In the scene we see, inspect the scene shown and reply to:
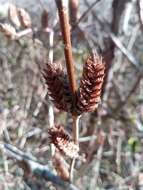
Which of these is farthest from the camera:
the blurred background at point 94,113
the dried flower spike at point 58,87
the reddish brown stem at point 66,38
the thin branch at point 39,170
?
the blurred background at point 94,113

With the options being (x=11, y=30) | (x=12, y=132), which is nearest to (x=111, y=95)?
(x=12, y=132)

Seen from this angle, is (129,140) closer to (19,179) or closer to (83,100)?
(19,179)

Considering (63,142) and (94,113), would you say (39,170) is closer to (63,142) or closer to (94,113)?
(63,142)

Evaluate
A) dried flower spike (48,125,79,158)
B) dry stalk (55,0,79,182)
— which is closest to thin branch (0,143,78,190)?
dried flower spike (48,125,79,158)

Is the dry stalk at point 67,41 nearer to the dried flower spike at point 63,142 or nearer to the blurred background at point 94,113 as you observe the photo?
the dried flower spike at point 63,142

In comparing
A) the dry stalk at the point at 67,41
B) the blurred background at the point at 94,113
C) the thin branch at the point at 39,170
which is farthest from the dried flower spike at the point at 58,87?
the blurred background at the point at 94,113
